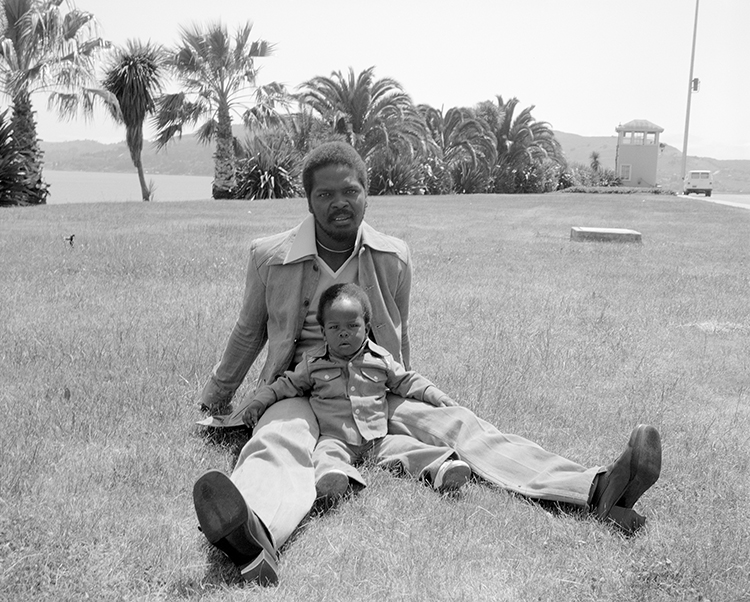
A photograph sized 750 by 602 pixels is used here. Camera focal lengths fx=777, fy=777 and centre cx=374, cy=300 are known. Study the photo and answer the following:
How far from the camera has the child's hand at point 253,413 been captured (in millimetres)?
3602

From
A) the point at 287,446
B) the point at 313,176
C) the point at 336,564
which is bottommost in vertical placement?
the point at 336,564

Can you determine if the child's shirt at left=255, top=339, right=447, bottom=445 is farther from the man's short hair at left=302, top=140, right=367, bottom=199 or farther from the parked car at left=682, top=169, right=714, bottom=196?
the parked car at left=682, top=169, right=714, bottom=196

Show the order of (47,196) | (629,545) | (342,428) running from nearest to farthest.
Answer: (629,545) → (342,428) → (47,196)

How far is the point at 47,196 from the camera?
76.1 ft

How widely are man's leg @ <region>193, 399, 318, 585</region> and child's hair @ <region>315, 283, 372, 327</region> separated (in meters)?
0.44

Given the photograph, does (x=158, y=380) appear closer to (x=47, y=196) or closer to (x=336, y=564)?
(x=336, y=564)

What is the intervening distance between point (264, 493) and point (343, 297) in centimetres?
107

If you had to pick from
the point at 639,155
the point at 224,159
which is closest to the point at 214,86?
the point at 224,159

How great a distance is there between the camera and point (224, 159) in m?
27.9

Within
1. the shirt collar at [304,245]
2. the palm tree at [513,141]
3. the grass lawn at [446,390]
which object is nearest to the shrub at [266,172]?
the grass lawn at [446,390]

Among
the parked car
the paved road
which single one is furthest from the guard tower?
the paved road

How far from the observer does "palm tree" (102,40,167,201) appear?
26375mm

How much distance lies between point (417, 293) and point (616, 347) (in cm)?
249

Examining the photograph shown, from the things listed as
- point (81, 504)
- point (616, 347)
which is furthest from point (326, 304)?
point (616, 347)
